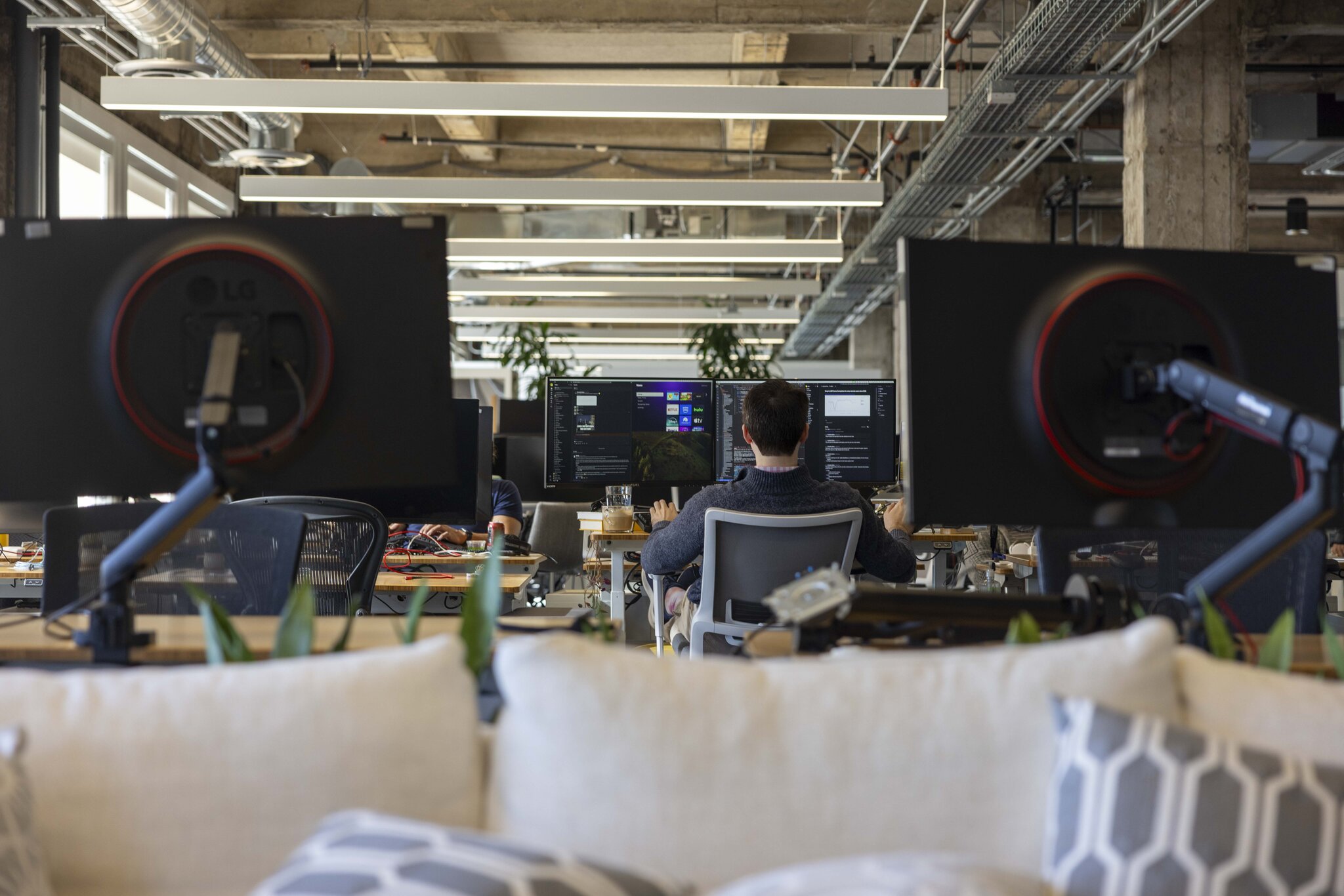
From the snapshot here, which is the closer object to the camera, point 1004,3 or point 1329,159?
point 1004,3

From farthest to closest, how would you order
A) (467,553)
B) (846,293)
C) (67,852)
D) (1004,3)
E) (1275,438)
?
(846,293) → (1004,3) → (467,553) → (1275,438) → (67,852)

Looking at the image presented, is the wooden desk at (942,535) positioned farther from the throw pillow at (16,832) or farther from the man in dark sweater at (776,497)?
the throw pillow at (16,832)

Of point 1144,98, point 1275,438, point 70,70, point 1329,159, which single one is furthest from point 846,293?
point 1275,438

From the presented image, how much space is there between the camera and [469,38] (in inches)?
293

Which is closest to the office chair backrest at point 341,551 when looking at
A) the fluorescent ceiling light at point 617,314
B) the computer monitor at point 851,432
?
the computer monitor at point 851,432

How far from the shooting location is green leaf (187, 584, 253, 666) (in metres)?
1.37

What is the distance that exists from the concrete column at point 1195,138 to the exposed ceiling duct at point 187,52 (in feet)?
13.4

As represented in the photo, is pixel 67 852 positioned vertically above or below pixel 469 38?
below

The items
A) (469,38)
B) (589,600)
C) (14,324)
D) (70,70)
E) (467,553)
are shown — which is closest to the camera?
(14,324)

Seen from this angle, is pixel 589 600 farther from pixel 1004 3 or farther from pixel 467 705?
pixel 467 705

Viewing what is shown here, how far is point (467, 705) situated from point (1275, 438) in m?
0.93

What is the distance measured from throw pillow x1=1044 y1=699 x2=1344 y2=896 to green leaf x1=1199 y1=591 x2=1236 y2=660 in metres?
0.28

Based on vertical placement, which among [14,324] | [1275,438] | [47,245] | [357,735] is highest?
[47,245]

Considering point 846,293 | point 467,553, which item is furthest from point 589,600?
point 846,293
